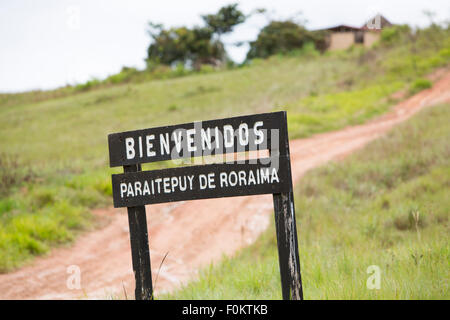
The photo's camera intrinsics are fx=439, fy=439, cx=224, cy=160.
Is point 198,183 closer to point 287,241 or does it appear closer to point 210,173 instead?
point 210,173

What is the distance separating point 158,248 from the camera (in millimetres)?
6801

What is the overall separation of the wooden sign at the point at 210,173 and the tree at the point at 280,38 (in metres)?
35.3

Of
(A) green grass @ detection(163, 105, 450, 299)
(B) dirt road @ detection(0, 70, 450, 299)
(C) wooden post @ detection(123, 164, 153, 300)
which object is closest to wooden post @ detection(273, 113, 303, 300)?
(A) green grass @ detection(163, 105, 450, 299)

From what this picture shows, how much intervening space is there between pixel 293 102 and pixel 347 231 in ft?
41.1

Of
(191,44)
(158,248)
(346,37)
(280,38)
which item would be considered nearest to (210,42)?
(191,44)

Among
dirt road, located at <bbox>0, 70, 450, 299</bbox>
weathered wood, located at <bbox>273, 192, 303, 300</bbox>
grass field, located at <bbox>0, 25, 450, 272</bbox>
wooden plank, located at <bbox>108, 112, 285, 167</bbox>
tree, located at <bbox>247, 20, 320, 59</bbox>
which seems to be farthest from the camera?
tree, located at <bbox>247, 20, 320, 59</bbox>

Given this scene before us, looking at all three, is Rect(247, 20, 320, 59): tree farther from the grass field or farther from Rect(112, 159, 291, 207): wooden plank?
Rect(112, 159, 291, 207): wooden plank

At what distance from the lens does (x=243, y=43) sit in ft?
116

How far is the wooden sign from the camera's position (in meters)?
2.89

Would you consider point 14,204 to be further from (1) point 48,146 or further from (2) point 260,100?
(2) point 260,100

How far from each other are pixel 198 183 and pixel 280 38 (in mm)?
36953

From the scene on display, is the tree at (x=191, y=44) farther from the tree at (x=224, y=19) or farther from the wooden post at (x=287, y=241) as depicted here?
the wooden post at (x=287, y=241)

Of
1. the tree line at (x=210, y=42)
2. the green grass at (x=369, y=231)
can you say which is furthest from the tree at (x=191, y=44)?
the green grass at (x=369, y=231)
